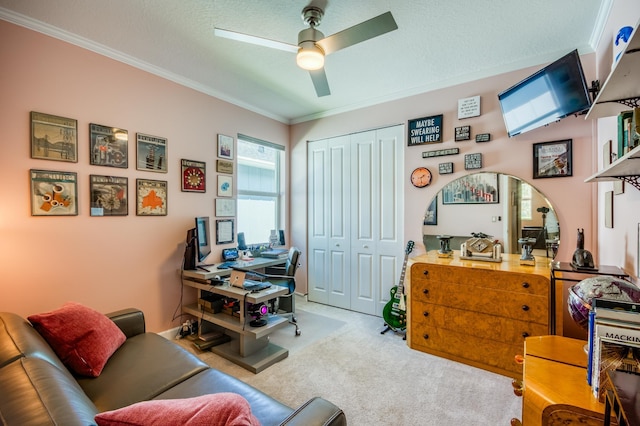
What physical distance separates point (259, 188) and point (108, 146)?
1.92 m

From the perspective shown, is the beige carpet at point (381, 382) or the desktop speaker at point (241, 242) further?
the desktop speaker at point (241, 242)

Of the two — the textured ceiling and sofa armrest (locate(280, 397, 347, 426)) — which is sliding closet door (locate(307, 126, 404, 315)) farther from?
sofa armrest (locate(280, 397, 347, 426))

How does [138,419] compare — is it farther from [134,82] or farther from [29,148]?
[134,82]

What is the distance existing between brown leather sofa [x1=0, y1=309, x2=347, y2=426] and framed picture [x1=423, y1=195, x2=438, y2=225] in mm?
2530

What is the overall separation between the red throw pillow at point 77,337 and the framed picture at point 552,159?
12.0 feet

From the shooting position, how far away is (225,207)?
3.55 m

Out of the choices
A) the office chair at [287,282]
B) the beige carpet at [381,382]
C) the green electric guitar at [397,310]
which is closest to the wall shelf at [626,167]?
the beige carpet at [381,382]

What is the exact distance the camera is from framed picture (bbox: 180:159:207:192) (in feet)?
10.3

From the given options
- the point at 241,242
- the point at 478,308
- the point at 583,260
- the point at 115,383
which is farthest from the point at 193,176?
the point at 583,260

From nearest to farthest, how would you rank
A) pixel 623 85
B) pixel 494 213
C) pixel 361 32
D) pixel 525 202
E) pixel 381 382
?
pixel 623 85 → pixel 361 32 → pixel 381 382 → pixel 525 202 → pixel 494 213

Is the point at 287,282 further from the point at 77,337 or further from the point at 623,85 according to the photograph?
the point at 623,85

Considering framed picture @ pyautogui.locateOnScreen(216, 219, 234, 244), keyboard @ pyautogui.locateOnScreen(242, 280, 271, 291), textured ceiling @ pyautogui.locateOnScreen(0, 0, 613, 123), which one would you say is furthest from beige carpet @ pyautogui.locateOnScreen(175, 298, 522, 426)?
textured ceiling @ pyautogui.locateOnScreen(0, 0, 613, 123)

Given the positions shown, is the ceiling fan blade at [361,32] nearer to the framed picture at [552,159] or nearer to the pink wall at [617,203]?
the pink wall at [617,203]

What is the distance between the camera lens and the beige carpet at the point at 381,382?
6.11 ft
